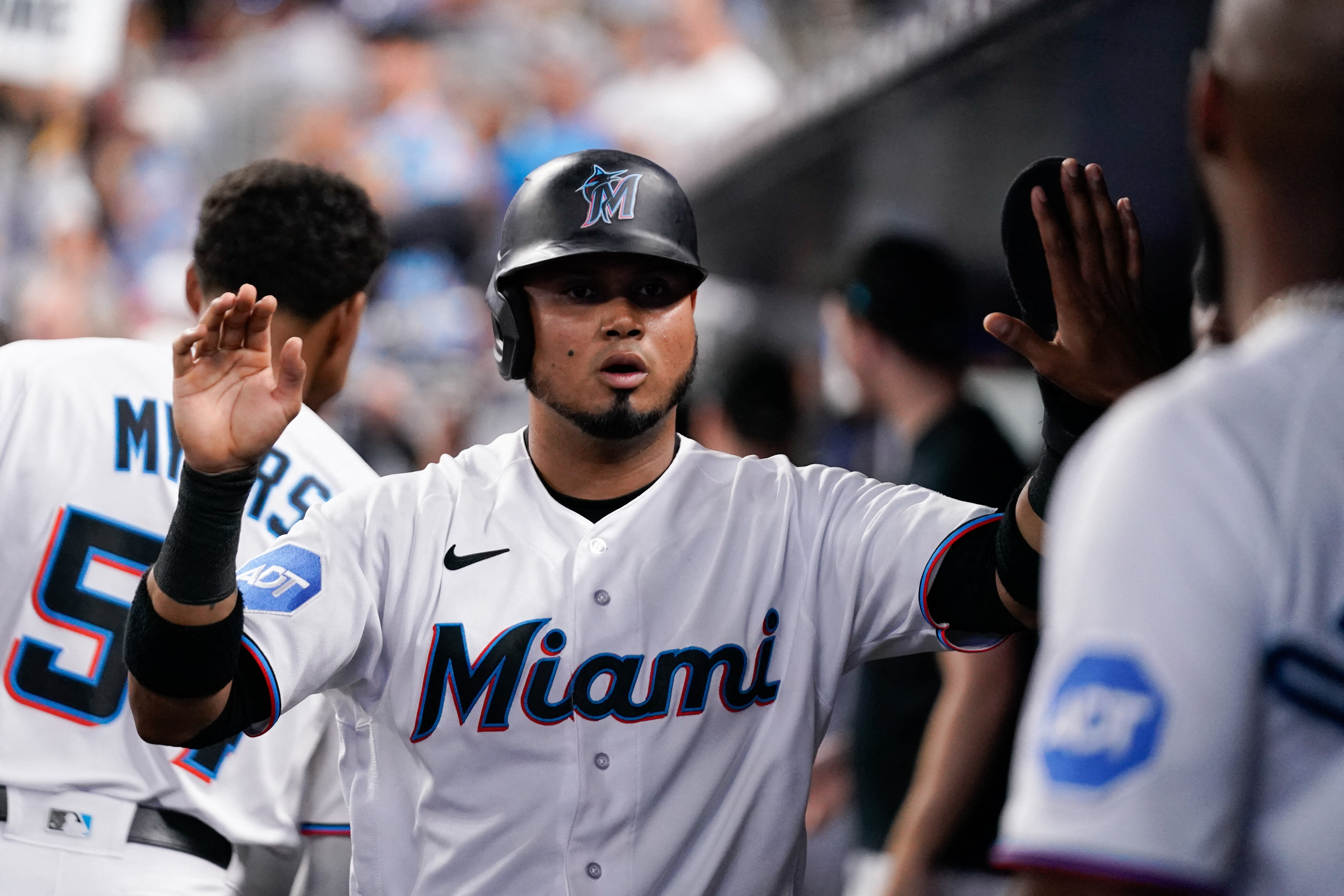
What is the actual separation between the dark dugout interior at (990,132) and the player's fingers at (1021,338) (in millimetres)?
686

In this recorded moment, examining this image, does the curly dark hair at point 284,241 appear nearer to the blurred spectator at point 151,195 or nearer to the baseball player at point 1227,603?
the baseball player at point 1227,603

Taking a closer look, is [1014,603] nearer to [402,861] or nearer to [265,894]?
[402,861]

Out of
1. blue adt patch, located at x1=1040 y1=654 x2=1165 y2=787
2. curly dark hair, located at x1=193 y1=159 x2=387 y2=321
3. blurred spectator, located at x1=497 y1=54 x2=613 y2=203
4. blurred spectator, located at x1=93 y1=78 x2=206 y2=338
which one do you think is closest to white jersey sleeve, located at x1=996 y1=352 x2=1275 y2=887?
blue adt patch, located at x1=1040 y1=654 x2=1165 y2=787

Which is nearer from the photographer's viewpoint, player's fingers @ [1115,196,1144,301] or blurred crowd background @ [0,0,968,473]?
player's fingers @ [1115,196,1144,301]

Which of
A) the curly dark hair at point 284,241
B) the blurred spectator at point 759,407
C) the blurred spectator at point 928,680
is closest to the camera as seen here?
the curly dark hair at point 284,241

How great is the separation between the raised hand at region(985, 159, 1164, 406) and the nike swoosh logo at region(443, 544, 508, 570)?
0.85m

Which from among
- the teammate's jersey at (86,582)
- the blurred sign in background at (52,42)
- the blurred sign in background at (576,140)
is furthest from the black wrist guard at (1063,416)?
the blurred sign in background at (52,42)

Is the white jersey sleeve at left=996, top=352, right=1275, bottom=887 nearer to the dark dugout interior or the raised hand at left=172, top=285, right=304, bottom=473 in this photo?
the raised hand at left=172, top=285, right=304, bottom=473

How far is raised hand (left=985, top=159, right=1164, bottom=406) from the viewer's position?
1.86 metres

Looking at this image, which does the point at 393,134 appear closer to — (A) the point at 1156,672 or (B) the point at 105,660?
(B) the point at 105,660

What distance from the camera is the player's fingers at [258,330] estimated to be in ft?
6.56

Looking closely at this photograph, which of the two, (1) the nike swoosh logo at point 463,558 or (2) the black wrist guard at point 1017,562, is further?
(1) the nike swoosh logo at point 463,558

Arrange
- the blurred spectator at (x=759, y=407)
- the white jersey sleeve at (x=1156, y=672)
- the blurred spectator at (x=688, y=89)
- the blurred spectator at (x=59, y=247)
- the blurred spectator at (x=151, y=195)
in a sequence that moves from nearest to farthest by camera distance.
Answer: the white jersey sleeve at (x=1156, y=672)
the blurred spectator at (x=759, y=407)
the blurred spectator at (x=688, y=89)
the blurred spectator at (x=59, y=247)
the blurred spectator at (x=151, y=195)

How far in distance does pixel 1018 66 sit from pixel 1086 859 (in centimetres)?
272
